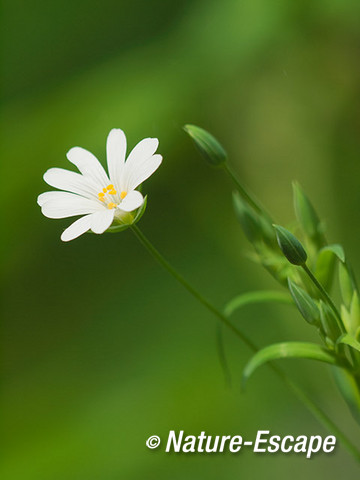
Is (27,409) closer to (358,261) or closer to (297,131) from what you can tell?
(358,261)

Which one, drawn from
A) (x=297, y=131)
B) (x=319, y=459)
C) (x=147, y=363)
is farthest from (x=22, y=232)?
(x=319, y=459)

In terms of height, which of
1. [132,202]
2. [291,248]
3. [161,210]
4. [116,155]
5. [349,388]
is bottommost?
[349,388]

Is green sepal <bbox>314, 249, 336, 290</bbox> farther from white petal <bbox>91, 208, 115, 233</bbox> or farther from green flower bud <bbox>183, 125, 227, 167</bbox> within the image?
white petal <bbox>91, 208, 115, 233</bbox>

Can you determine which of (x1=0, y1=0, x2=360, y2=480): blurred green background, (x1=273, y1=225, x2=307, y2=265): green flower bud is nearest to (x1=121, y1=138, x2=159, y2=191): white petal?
(x1=273, y1=225, x2=307, y2=265): green flower bud

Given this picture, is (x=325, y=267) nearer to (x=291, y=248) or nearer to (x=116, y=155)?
(x=291, y=248)

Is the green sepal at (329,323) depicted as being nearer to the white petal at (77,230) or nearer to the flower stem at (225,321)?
the flower stem at (225,321)

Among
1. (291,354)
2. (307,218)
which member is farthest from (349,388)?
(307,218)

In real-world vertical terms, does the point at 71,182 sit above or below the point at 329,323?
above
